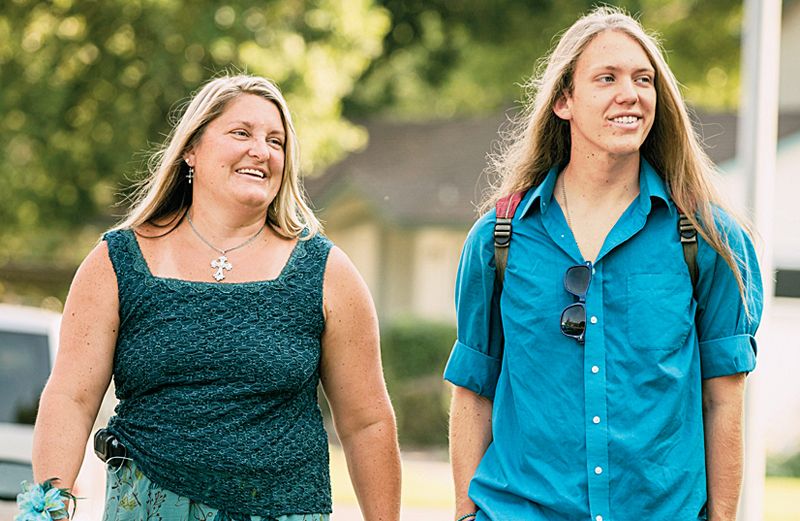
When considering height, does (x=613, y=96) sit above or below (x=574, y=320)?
above

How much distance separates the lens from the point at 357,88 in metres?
38.3

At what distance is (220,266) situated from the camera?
4.49 metres

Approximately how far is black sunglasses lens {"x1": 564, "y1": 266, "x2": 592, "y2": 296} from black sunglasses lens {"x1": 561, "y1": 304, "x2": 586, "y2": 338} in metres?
0.05

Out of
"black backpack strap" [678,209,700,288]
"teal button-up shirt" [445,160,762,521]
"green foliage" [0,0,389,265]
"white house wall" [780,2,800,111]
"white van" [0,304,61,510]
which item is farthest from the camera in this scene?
"green foliage" [0,0,389,265]

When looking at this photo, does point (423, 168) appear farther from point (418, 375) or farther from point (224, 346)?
point (224, 346)

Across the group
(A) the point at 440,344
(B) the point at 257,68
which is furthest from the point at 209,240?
(A) the point at 440,344

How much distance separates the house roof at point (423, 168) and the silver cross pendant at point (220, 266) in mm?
27216

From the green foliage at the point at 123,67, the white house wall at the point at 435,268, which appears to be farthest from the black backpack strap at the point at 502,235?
the white house wall at the point at 435,268

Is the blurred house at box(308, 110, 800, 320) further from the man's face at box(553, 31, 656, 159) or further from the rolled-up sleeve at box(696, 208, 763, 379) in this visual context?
the rolled-up sleeve at box(696, 208, 763, 379)

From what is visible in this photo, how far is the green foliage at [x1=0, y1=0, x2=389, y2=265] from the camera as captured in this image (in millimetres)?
18547

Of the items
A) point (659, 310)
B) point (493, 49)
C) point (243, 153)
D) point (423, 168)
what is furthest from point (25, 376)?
point (423, 168)

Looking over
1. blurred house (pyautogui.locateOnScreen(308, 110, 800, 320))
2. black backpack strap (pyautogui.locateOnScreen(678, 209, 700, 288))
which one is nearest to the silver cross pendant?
black backpack strap (pyautogui.locateOnScreen(678, 209, 700, 288))

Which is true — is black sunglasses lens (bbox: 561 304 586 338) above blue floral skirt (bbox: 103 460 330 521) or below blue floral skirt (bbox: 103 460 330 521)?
above

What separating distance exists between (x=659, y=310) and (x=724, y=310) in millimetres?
198
